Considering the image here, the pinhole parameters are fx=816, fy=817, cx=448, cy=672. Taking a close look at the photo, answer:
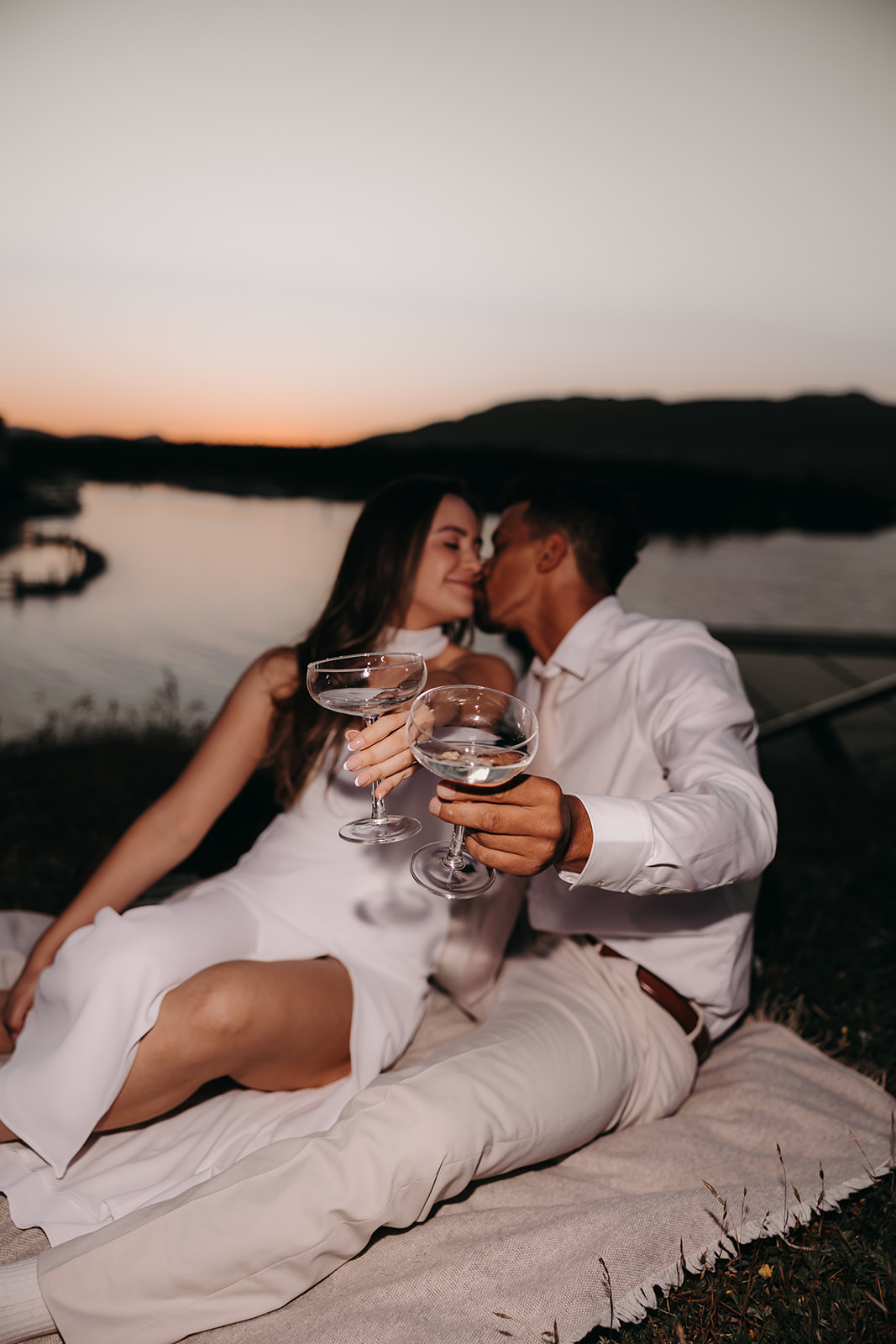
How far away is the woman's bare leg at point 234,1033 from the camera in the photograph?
172cm

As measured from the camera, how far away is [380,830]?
1574 mm

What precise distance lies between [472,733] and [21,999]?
4.92 ft

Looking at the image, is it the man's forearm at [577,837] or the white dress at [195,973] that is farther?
the white dress at [195,973]

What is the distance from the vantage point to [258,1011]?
5.78 feet

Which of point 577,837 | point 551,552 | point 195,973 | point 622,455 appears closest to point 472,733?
point 577,837

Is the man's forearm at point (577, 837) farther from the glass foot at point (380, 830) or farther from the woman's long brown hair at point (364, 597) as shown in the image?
the woman's long brown hair at point (364, 597)

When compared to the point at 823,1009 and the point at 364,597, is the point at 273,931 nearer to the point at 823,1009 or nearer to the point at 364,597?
the point at 364,597

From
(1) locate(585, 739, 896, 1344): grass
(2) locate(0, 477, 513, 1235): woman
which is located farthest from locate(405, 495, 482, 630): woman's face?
(1) locate(585, 739, 896, 1344): grass

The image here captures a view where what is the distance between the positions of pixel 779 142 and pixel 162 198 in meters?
3.71

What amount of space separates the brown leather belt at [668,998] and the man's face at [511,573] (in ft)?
3.38

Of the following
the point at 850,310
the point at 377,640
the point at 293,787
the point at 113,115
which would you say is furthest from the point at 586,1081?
the point at 850,310

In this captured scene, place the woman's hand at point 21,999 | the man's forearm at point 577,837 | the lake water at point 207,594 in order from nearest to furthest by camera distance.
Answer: the man's forearm at point 577,837
the woman's hand at point 21,999
the lake water at point 207,594

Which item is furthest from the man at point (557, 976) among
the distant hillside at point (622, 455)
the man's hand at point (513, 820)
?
the distant hillside at point (622, 455)

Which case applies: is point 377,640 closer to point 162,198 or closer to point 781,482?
point 162,198
